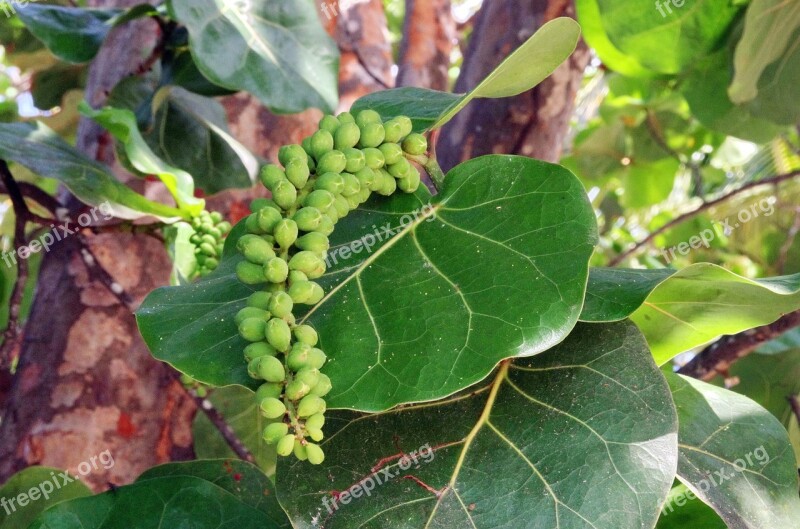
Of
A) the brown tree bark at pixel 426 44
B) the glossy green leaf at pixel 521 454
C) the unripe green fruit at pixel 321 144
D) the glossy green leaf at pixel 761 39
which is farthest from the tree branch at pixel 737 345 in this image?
the brown tree bark at pixel 426 44

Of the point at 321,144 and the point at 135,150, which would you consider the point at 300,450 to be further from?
the point at 135,150


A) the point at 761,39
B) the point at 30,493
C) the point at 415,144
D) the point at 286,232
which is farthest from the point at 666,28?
the point at 30,493

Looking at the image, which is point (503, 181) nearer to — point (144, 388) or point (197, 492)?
point (197, 492)

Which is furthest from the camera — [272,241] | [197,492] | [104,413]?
[104,413]

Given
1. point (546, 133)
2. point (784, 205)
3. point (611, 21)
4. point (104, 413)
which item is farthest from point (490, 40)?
point (784, 205)

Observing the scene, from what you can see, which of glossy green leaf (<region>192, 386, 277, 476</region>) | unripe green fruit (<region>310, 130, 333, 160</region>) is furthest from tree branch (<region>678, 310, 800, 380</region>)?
unripe green fruit (<region>310, 130, 333, 160</region>)

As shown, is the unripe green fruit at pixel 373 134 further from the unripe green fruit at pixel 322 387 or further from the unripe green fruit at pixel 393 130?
the unripe green fruit at pixel 322 387

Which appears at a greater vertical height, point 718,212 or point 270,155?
point 270,155
